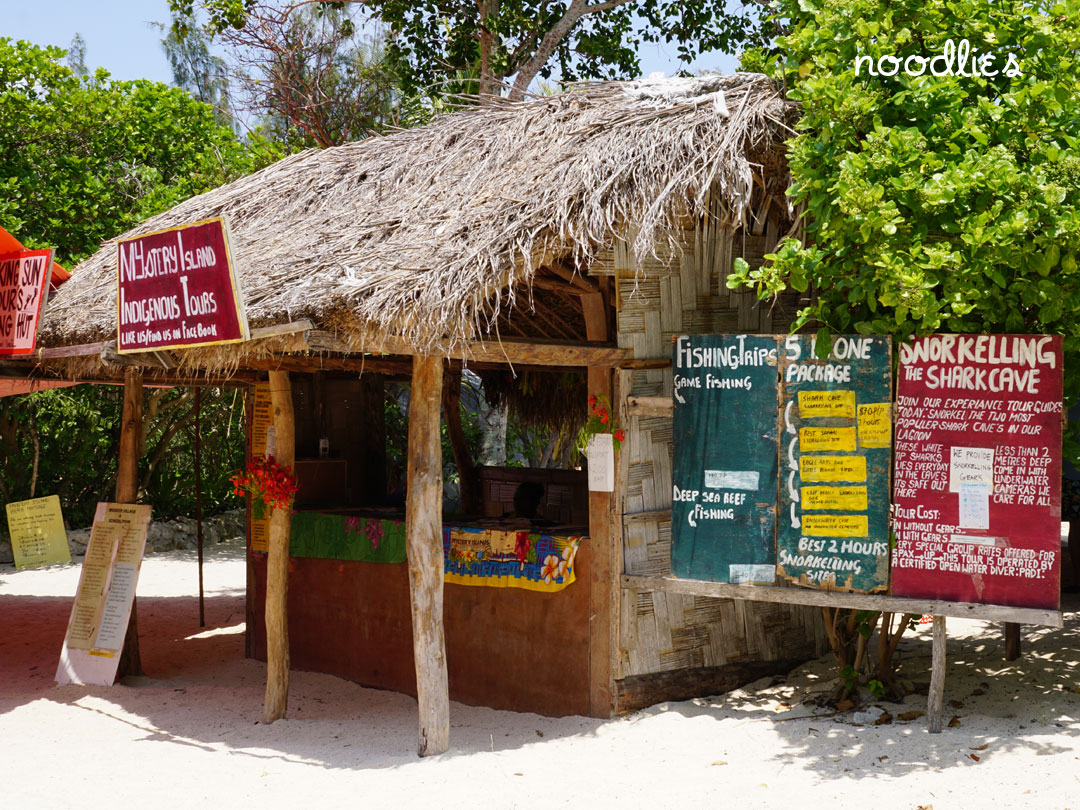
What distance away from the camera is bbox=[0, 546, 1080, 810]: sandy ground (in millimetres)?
4609

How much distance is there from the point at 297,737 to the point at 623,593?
6.98ft

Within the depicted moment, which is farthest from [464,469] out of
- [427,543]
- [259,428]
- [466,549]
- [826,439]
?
[826,439]

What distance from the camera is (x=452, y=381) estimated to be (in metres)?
9.83

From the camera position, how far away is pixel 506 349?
559 cm

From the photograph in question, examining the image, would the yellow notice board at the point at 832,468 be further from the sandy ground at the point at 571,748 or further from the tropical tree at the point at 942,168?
the sandy ground at the point at 571,748

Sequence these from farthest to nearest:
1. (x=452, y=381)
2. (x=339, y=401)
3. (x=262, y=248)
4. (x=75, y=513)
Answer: (x=75, y=513) < (x=452, y=381) < (x=339, y=401) < (x=262, y=248)

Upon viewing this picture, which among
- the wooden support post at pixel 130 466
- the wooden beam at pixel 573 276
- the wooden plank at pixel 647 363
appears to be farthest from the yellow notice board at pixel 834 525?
the wooden support post at pixel 130 466

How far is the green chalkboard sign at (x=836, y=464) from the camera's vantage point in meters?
5.11

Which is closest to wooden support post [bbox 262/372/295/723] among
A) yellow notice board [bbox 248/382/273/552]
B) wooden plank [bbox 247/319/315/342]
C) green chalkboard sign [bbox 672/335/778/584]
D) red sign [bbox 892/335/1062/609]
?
wooden plank [bbox 247/319/315/342]

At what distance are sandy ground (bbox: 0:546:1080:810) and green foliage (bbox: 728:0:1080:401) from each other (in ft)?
6.04

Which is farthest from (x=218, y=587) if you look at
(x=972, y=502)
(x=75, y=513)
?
(x=972, y=502)

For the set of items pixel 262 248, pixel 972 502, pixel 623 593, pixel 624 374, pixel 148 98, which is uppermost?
pixel 148 98

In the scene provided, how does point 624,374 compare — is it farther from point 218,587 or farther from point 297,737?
point 218,587

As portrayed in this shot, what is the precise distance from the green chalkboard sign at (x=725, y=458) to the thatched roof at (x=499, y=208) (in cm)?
75
